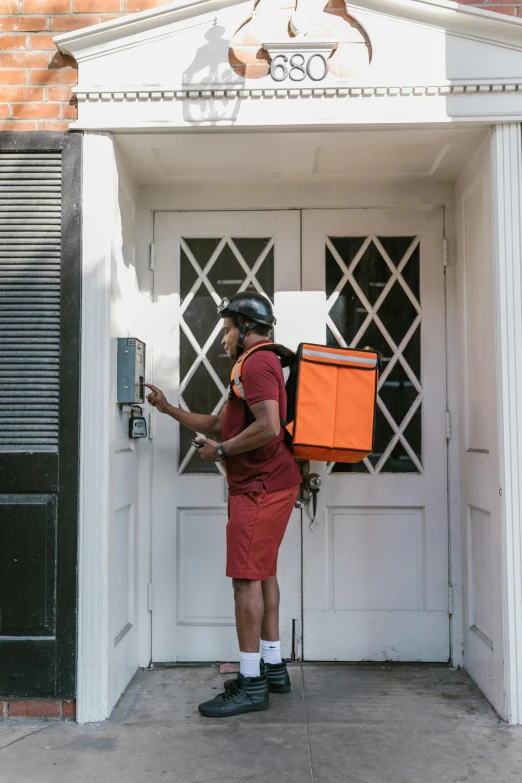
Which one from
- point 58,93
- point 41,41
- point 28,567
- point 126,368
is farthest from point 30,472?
point 41,41

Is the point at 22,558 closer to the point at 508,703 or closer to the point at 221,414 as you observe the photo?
the point at 221,414

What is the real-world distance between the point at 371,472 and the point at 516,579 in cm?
109

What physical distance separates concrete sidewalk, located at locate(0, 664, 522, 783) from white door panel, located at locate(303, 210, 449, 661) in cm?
32

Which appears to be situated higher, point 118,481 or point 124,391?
point 124,391

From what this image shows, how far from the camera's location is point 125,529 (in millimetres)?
4043

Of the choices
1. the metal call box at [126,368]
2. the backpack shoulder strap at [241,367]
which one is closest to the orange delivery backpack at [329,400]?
the backpack shoulder strap at [241,367]

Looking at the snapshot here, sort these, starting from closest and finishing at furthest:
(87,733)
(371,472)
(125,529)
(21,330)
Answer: (87,733)
(21,330)
(125,529)
(371,472)

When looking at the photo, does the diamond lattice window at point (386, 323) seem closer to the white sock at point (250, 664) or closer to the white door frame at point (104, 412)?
the white door frame at point (104, 412)

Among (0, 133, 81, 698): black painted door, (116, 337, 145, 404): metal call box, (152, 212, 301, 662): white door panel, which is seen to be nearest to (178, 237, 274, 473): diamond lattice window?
(152, 212, 301, 662): white door panel

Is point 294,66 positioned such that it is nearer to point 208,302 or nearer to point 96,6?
point 96,6

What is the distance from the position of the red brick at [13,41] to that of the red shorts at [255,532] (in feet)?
8.25

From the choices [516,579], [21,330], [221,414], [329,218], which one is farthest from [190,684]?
[329,218]

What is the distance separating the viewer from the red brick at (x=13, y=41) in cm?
369

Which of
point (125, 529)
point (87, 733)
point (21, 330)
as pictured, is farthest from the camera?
point (125, 529)
